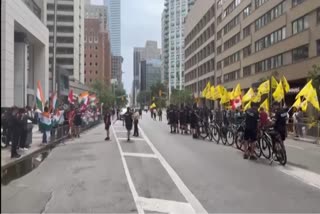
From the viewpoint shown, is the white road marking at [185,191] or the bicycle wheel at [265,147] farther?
the bicycle wheel at [265,147]

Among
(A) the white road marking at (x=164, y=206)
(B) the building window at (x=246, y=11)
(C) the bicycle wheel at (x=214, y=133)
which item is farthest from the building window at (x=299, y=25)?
(A) the white road marking at (x=164, y=206)

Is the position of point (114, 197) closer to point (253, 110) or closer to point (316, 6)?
point (253, 110)

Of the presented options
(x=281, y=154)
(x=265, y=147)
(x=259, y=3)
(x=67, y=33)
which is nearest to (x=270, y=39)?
(x=259, y=3)

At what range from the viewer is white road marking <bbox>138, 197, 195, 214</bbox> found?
8820 mm

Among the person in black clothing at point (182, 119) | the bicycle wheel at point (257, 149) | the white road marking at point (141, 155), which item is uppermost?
the person in black clothing at point (182, 119)

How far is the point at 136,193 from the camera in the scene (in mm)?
10492

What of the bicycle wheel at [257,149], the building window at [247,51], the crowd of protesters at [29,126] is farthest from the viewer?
the building window at [247,51]

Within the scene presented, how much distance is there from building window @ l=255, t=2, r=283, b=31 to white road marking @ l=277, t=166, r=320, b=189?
47.1m

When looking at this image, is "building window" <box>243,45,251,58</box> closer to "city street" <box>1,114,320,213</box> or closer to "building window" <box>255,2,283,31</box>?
"building window" <box>255,2,283,31</box>

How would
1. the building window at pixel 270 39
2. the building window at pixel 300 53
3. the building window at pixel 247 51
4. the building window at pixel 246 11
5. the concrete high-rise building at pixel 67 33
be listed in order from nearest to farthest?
the building window at pixel 300 53, the building window at pixel 270 39, the building window at pixel 246 11, the building window at pixel 247 51, the concrete high-rise building at pixel 67 33

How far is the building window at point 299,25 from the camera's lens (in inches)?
2016

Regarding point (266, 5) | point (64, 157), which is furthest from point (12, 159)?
point (266, 5)

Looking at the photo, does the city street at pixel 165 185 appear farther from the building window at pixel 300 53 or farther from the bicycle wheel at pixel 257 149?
the building window at pixel 300 53

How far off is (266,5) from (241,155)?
1967 inches
